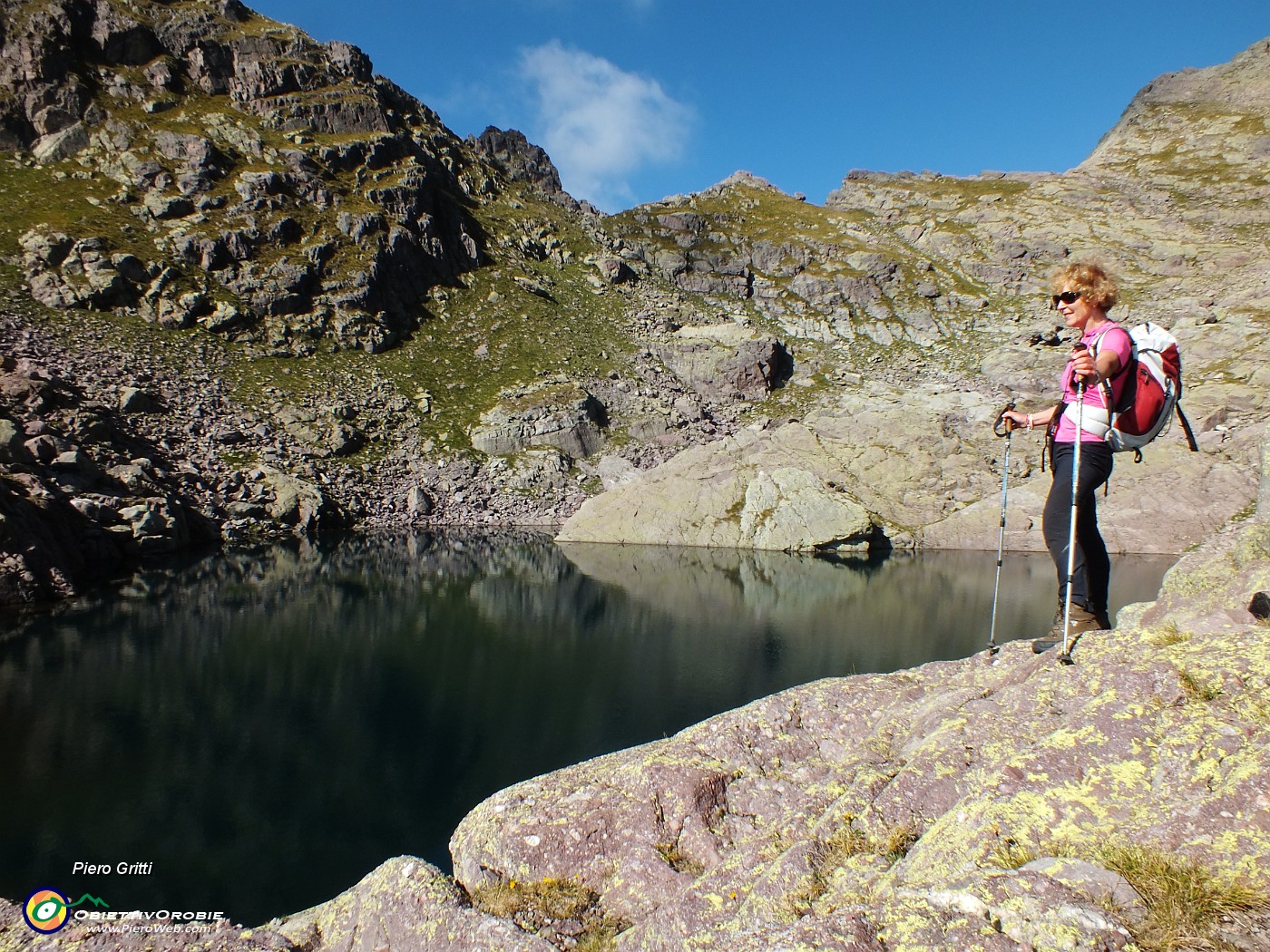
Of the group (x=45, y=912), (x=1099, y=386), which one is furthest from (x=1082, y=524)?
(x=45, y=912)

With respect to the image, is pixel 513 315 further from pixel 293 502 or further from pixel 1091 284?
pixel 1091 284

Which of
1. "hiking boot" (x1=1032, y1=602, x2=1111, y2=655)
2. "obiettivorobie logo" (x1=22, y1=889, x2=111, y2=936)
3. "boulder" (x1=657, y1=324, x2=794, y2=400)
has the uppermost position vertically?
"boulder" (x1=657, y1=324, x2=794, y2=400)

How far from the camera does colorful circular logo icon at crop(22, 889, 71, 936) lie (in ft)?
21.1

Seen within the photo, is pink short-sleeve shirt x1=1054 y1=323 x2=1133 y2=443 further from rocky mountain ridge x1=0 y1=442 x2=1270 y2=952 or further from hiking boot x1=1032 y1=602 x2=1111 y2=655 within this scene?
rocky mountain ridge x1=0 y1=442 x2=1270 y2=952

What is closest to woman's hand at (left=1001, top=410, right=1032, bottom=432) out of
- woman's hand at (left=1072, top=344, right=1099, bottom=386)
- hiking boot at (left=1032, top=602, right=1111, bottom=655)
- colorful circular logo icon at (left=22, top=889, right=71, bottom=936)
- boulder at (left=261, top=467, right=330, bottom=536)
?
woman's hand at (left=1072, top=344, right=1099, bottom=386)

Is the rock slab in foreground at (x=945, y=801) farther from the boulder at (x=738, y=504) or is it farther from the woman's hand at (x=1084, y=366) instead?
the boulder at (x=738, y=504)

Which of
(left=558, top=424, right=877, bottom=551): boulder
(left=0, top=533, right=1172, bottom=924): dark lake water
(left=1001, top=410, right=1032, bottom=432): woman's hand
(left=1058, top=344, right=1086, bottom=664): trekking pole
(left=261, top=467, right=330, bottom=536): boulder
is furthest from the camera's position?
(left=261, top=467, right=330, bottom=536): boulder

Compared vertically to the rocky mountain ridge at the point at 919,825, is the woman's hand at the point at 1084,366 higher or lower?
higher

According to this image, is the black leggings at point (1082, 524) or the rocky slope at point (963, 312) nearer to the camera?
the black leggings at point (1082, 524)

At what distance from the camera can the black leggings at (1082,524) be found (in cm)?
619

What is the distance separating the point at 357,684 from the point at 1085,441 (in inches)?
976

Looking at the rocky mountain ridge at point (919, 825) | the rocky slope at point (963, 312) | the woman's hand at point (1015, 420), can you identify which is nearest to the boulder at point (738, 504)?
the rocky slope at point (963, 312)

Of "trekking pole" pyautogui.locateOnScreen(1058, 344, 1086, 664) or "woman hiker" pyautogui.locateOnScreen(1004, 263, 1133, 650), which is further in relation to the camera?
"trekking pole" pyautogui.locateOnScreen(1058, 344, 1086, 664)

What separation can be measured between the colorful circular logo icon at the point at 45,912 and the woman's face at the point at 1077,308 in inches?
453
